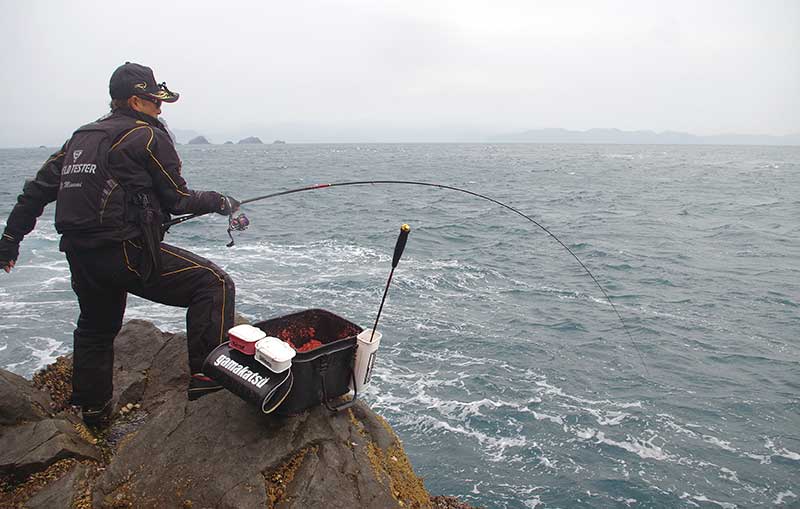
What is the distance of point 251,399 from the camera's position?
3445mm

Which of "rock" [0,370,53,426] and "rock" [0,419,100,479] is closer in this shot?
"rock" [0,419,100,479]

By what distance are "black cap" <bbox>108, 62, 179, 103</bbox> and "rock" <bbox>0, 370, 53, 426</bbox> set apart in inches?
94.1

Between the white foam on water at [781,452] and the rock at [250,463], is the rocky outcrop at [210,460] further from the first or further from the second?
the white foam on water at [781,452]

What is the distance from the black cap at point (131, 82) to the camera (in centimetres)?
382

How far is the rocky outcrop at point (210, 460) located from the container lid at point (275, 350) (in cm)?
51

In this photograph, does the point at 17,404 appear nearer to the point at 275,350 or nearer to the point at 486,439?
the point at 275,350

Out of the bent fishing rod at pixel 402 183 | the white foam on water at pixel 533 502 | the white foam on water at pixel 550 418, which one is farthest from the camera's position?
the white foam on water at pixel 550 418

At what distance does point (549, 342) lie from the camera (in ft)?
35.2

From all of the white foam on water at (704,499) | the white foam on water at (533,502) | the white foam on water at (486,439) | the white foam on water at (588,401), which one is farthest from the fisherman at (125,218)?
the white foam on water at (588,401)

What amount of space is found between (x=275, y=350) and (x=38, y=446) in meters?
1.89

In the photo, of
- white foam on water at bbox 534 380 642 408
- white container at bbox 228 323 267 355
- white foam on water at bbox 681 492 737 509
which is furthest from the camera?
white foam on water at bbox 534 380 642 408

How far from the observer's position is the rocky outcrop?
3377 mm

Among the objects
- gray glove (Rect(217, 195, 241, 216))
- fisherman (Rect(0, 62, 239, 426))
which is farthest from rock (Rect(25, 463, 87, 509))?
gray glove (Rect(217, 195, 241, 216))

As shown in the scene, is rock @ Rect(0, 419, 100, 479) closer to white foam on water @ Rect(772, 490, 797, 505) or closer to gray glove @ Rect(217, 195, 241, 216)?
gray glove @ Rect(217, 195, 241, 216)
